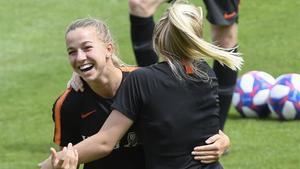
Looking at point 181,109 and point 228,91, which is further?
point 228,91

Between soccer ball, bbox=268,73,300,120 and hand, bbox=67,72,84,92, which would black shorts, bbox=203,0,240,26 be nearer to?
soccer ball, bbox=268,73,300,120

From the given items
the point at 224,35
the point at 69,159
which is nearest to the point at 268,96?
the point at 224,35

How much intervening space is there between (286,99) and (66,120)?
3.07 meters

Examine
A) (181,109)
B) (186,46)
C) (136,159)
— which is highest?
(186,46)

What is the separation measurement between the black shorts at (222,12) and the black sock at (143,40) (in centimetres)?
46

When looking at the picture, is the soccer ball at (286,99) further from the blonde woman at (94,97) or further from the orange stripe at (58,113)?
the orange stripe at (58,113)

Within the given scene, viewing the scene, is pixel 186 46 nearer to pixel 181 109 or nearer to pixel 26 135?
pixel 181 109

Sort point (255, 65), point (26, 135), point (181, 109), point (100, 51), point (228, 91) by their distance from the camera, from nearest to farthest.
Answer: point (181, 109), point (100, 51), point (228, 91), point (26, 135), point (255, 65)

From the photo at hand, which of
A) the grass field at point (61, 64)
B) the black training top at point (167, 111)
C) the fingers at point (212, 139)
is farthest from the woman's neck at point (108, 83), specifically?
the grass field at point (61, 64)

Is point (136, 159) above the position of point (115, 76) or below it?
below

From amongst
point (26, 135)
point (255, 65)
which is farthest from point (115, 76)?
point (255, 65)

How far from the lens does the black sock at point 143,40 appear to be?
256 inches

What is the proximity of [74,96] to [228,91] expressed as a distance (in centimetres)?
220

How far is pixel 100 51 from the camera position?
4426 millimetres
